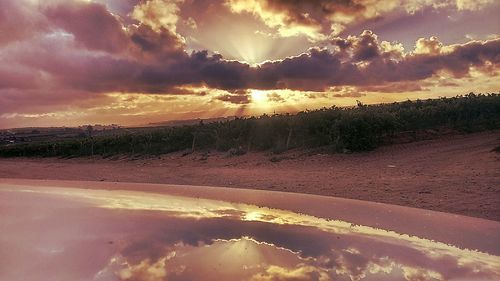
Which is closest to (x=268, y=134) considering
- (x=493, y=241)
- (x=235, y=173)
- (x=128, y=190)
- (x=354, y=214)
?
(x=235, y=173)

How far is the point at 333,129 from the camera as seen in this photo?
2186cm

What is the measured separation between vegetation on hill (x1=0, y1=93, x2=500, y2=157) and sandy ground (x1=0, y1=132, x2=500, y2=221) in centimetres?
108

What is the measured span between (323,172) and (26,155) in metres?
32.5

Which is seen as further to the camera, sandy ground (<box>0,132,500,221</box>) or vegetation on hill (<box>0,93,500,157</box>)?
vegetation on hill (<box>0,93,500,157</box>)

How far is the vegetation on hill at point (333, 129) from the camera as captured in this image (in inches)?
837

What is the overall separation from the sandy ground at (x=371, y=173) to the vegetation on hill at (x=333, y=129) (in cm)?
108

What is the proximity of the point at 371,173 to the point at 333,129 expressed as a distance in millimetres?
5822

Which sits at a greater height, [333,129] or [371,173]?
[333,129]

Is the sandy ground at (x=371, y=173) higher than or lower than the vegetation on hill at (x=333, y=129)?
lower

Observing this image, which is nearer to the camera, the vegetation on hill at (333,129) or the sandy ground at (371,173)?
the sandy ground at (371,173)

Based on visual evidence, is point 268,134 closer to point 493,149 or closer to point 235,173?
point 235,173

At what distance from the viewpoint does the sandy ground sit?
40.2ft

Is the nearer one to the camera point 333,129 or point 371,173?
point 371,173

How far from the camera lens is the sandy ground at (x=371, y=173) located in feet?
40.2
